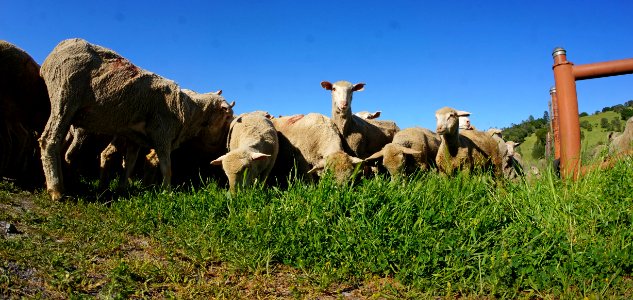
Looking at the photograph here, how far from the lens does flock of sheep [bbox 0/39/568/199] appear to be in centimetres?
668

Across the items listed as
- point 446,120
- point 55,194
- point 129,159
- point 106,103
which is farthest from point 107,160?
point 446,120

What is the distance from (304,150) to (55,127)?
4.28 m

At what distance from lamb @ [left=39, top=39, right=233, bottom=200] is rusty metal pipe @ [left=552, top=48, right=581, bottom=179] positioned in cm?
566

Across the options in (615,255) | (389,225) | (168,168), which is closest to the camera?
(615,255)

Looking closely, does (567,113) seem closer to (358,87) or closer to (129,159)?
(358,87)

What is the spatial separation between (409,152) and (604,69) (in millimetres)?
3063

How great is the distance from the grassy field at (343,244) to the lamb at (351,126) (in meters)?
3.60

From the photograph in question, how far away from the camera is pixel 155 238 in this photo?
5.06m

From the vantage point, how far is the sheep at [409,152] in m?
7.93

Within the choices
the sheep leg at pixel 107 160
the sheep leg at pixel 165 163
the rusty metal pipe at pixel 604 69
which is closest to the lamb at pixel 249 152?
the sheep leg at pixel 165 163

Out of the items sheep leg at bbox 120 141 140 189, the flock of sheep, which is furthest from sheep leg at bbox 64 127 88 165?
sheep leg at bbox 120 141 140 189

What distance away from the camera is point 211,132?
364 inches

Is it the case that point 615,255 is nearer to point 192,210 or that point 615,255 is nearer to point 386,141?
point 192,210

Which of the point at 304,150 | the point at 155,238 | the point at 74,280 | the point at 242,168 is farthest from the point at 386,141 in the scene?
the point at 74,280
